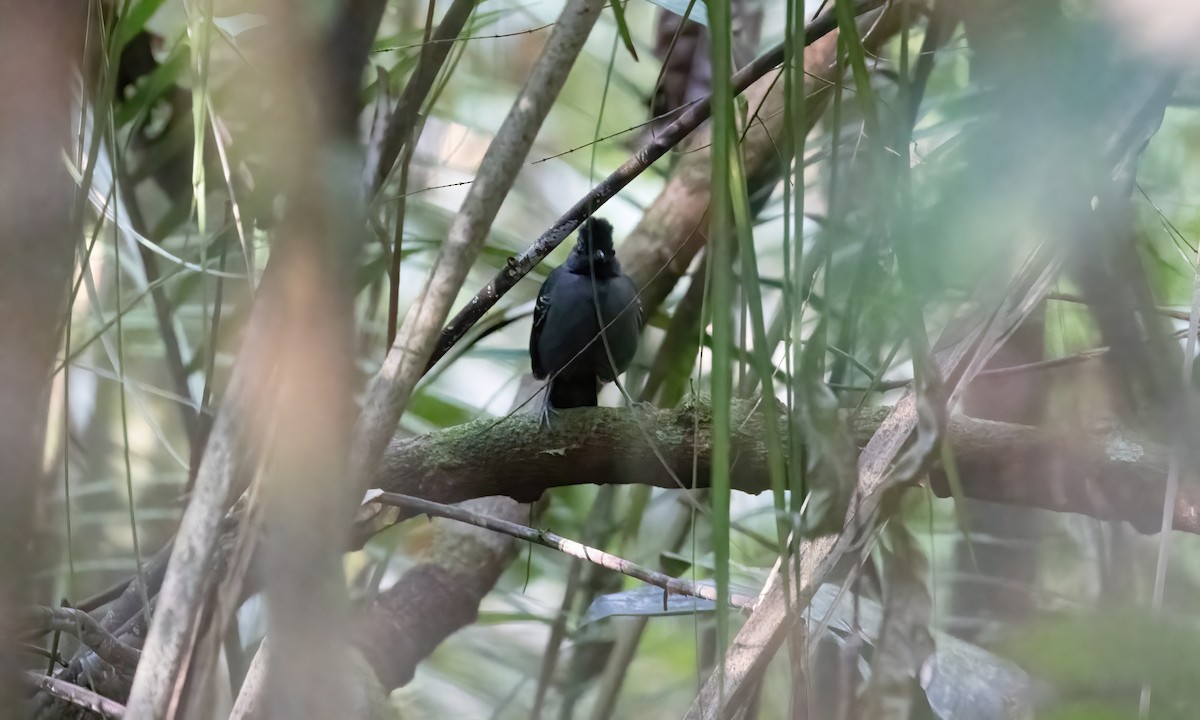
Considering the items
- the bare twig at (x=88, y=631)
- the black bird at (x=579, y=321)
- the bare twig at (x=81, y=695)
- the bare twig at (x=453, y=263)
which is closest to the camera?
the bare twig at (x=453, y=263)

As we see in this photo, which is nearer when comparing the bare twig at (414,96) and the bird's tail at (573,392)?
the bare twig at (414,96)

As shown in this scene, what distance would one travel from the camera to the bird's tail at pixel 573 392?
2264 mm

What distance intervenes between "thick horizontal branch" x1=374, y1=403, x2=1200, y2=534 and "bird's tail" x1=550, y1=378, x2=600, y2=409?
654mm

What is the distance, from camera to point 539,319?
87.0 inches

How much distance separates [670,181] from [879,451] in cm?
132

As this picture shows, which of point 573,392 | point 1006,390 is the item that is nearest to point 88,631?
point 573,392

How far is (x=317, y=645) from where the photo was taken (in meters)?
0.41

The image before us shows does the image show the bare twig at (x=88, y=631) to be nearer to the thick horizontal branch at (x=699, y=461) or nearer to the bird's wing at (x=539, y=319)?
the thick horizontal branch at (x=699, y=461)

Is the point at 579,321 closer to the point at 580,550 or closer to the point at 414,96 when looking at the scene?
the point at 580,550

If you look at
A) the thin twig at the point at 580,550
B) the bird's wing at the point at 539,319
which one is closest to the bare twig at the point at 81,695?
the thin twig at the point at 580,550

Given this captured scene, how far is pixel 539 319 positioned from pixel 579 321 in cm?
14

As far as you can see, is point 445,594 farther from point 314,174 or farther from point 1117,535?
point 314,174

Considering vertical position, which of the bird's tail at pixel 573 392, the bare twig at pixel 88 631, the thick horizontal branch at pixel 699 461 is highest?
the bird's tail at pixel 573 392

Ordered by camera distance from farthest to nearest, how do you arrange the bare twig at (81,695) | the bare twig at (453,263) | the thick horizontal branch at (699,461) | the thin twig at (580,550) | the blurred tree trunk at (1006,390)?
1. the thick horizontal branch at (699,461)
2. the thin twig at (580,550)
3. the bare twig at (81,695)
4. the blurred tree trunk at (1006,390)
5. the bare twig at (453,263)
